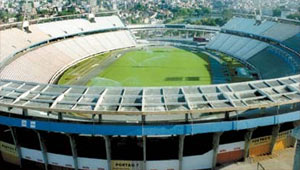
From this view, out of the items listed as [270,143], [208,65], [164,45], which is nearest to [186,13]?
[164,45]

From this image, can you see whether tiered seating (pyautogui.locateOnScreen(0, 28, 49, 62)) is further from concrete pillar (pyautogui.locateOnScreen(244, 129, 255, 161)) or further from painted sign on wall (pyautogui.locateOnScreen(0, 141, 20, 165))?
concrete pillar (pyautogui.locateOnScreen(244, 129, 255, 161))

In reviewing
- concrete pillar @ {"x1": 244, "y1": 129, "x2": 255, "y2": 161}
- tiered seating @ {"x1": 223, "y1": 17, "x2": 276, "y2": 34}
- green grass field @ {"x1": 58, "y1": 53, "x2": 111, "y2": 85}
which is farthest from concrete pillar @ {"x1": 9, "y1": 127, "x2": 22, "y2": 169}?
tiered seating @ {"x1": 223, "y1": 17, "x2": 276, "y2": 34}

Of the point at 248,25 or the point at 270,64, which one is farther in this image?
the point at 248,25

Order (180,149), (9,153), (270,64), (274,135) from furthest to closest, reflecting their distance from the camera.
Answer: (270,64), (9,153), (274,135), (180,149)

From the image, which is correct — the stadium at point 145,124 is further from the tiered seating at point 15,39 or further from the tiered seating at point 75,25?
the tiered seating at point 75,25

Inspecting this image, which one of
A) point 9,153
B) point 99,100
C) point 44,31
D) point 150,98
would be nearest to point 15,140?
point 9,153

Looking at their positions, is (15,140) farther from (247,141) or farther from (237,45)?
(237,45)

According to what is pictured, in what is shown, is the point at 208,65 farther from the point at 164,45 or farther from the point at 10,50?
the point at 10,50
